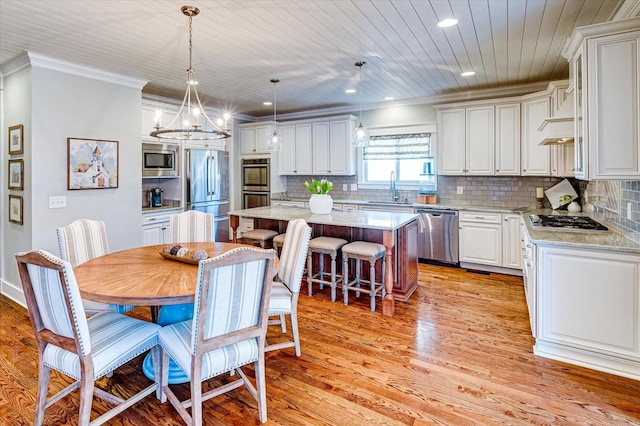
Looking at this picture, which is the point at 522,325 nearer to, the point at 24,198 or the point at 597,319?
the point at 597,319

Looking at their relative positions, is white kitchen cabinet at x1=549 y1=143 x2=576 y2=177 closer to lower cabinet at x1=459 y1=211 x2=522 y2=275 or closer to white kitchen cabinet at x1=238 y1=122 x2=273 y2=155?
lower cabinet at x1=459 y1=211 x2=522 y2=275

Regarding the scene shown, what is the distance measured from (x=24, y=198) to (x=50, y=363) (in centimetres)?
267

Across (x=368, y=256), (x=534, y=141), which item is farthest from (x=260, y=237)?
(x=534, y=141)

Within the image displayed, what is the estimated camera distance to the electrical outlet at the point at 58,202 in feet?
12.4

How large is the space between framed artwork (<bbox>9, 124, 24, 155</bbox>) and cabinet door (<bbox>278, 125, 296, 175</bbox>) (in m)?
3.99

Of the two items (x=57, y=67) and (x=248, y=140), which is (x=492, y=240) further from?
(x=57, y=67)

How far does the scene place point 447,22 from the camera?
294 centimetres

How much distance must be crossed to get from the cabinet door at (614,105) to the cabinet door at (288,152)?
4.94 metres

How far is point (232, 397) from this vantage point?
223 centimetres

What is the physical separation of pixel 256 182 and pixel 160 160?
78.7 inches

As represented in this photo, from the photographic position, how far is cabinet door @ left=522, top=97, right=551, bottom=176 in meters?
4.67

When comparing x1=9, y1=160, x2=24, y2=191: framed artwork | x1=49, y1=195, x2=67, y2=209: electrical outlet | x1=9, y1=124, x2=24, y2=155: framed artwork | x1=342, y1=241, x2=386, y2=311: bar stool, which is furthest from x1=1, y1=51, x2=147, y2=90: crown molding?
x1=342, y1=241, x2=386, y2=311: bar stool

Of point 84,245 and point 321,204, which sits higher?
point 321,204

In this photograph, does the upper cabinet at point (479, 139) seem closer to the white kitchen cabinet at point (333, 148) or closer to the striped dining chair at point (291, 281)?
the white kitchen cabinet at point (333, 148)
